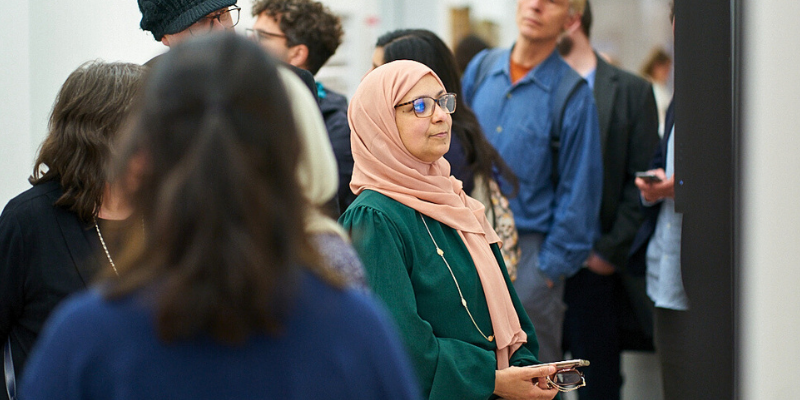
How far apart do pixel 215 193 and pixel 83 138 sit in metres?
1.19

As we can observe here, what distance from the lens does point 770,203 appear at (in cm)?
182

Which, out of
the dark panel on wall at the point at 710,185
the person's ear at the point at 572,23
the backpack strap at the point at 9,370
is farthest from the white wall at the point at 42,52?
the dark panel on wall at the point at 710,185

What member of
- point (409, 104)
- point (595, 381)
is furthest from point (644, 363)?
point (409, 104)

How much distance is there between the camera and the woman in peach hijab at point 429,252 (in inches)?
84.3

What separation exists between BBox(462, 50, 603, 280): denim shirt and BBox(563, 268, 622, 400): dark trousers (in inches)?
16.6

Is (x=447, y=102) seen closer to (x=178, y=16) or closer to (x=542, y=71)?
(x=178, y=16)

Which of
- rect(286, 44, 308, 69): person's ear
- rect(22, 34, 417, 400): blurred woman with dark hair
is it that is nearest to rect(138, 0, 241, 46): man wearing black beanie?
rect(286, 44, 308, 69): person's ear

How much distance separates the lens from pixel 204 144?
103 cm

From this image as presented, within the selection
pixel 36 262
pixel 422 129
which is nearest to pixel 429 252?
pixel 422 129

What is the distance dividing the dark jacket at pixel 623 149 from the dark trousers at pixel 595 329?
22 cm

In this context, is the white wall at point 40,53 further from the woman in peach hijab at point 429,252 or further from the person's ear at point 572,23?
the person's ear at point 572,23

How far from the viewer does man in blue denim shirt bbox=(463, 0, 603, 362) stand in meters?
3.66

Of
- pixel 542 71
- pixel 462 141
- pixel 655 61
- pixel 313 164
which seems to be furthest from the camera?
pixel 655 61

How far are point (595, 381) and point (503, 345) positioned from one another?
1.99 m
